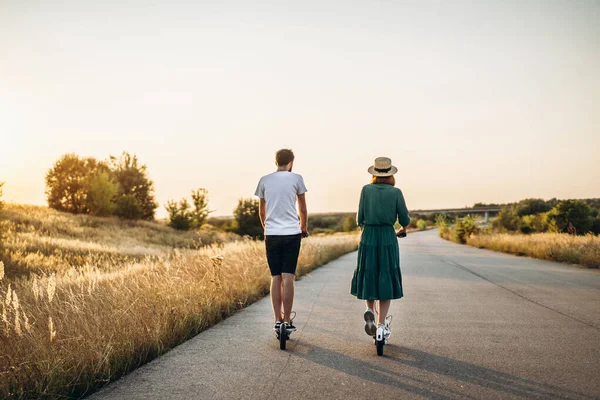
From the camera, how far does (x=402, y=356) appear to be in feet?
17.4

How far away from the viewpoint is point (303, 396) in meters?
3.97

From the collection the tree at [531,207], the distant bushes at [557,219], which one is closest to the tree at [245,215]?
the distant bushes at [557,219]

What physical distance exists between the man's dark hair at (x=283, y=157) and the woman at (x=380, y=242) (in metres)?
0.98

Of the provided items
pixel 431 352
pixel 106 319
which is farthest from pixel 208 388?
pixel 431 352

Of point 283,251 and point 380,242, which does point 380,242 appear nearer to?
point 380,242

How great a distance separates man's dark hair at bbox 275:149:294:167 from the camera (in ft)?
19.4

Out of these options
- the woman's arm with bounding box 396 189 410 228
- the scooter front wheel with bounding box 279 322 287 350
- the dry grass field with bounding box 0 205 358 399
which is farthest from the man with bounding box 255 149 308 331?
the dry grass field with bounding box 0 205 358 399

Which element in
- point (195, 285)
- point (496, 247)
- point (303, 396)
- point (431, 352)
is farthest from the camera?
point (496, 247)

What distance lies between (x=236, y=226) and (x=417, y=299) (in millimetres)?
35515

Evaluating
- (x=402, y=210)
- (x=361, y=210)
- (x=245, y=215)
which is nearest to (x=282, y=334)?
(x=361, y=210)

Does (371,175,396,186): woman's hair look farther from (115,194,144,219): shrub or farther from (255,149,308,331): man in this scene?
(115,194,144,219): shrub

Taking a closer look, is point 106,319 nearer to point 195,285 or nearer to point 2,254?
point 195,285

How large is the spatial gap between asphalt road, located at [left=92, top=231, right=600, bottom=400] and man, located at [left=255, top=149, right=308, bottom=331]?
0.63 m

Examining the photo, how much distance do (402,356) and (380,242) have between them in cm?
129
